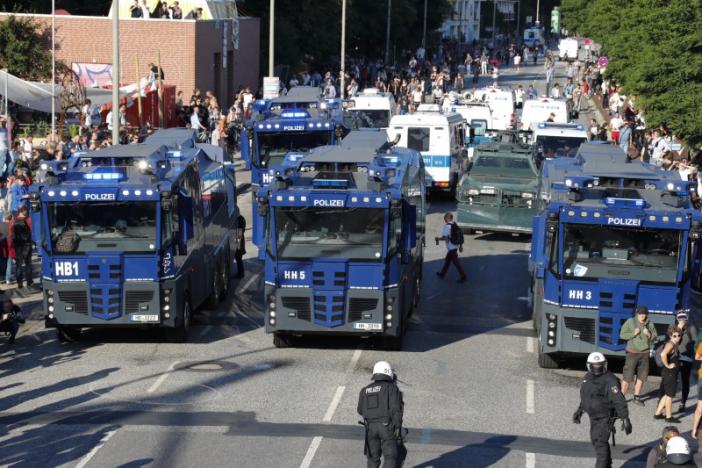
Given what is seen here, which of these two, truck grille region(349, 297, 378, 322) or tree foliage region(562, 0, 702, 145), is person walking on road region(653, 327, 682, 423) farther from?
tree foliage region(562, 0, 702, 145)

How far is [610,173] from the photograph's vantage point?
837 inches

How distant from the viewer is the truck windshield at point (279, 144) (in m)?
34.1

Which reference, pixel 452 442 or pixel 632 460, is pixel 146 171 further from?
pixel 632 460

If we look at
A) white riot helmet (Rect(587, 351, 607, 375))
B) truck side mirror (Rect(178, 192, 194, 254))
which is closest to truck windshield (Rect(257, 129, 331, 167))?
truck side mirror (Rect(178, 192, 194, 254))

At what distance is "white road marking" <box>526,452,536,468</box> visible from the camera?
50.9 feet

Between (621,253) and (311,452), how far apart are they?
6.44m

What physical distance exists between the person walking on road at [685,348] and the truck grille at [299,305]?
18.2 ft

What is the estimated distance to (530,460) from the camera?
15.7 metres

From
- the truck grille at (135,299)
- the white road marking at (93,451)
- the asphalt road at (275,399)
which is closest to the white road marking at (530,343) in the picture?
the asphalt road at (275,399)

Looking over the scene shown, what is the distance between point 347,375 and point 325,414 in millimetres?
2177

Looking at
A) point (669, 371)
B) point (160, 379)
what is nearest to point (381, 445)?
point (669, 371)

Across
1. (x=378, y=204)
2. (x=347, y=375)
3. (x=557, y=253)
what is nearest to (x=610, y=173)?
(x=557, y=253)

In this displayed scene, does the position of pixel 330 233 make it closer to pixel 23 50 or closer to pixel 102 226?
pixel 102 226

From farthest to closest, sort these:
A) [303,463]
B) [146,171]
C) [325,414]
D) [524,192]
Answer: [524,192], [146,171], [325,414], [303,463]
